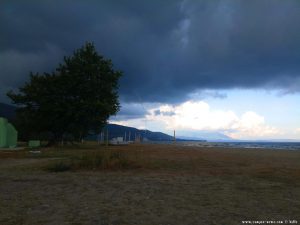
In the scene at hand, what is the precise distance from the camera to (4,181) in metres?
12.5

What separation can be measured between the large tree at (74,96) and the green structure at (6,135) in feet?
7.35

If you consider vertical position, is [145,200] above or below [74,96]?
below

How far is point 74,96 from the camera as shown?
1713 inches

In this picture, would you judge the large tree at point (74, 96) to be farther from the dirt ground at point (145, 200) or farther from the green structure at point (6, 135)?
the dirt ground at point (145, 200)

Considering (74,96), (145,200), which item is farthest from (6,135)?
(145,200)

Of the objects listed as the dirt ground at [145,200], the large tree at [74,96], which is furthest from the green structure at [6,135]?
the dirt ground at [145,200]

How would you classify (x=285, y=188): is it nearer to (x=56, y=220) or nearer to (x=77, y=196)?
(x=77, y=196)

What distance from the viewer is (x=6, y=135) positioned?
1706 inches

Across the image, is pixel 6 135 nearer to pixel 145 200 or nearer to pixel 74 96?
pixel 74 96

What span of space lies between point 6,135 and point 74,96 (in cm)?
907

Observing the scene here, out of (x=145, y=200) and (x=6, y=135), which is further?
(x=6, y=135)

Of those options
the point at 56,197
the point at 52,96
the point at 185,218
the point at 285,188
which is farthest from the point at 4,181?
the point at 52,96

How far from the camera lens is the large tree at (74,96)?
41781mm

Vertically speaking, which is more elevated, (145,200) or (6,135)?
(6,135)
